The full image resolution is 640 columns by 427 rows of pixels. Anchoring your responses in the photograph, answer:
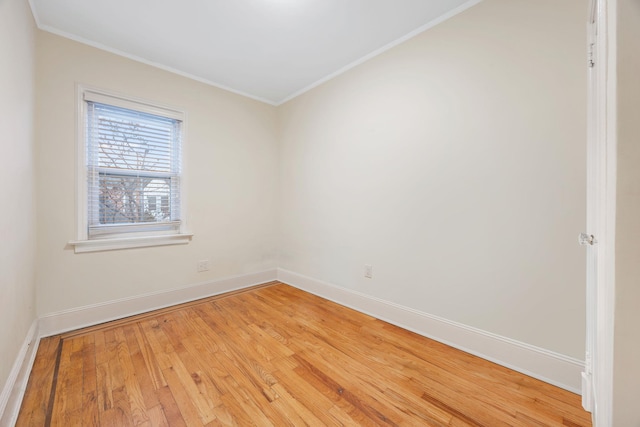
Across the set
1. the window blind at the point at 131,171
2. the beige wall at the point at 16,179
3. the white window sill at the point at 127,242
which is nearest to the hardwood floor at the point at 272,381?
the beige wall at the point at 16,179

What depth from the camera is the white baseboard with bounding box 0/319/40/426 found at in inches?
48.8

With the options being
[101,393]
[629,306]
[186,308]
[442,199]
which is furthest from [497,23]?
[186,308]

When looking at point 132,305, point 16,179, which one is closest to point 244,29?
point 16,179

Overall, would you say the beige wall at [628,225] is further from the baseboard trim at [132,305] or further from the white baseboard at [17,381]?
the baseboard trim at [132,305]

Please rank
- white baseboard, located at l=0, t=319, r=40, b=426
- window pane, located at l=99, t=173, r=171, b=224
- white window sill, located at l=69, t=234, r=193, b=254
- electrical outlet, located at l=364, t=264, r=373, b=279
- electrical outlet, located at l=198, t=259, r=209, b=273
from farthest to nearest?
electrical outlet, located at l=198, t=259, r=209, b=273 < electrical outlet, located at l=364, t=264, r=373, b=279 < window pane, located at l=99, t=173, r=171, b=224 < white window sill, located at l=69, t=234, r=193, b=254 < white baseboard, located at l=0, t=319, r=40, b=426

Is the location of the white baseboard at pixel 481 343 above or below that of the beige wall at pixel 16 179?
below

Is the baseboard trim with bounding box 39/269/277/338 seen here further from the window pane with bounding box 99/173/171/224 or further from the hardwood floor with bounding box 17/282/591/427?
the window pane with bounding box 99/173/171/224

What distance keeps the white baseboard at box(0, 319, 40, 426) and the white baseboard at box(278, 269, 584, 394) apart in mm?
2302

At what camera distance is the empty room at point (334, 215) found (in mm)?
1277

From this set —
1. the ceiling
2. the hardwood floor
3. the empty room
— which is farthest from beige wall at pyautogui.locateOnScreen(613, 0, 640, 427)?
the ceiling

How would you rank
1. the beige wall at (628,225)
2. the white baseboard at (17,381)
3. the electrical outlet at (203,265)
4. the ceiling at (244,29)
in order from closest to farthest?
the beige wall at (628,225) → the white baseboard at (17,381) → the ceiling at (244,29) → the electrical outlet at (203,265)

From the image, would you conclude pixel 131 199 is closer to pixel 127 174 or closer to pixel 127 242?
pixel 127 174

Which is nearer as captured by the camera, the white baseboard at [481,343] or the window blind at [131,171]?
the white baseboard at [481,343]

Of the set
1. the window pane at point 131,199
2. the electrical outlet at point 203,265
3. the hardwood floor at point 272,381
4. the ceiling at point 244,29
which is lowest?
the hardwood floor at point 272,381
